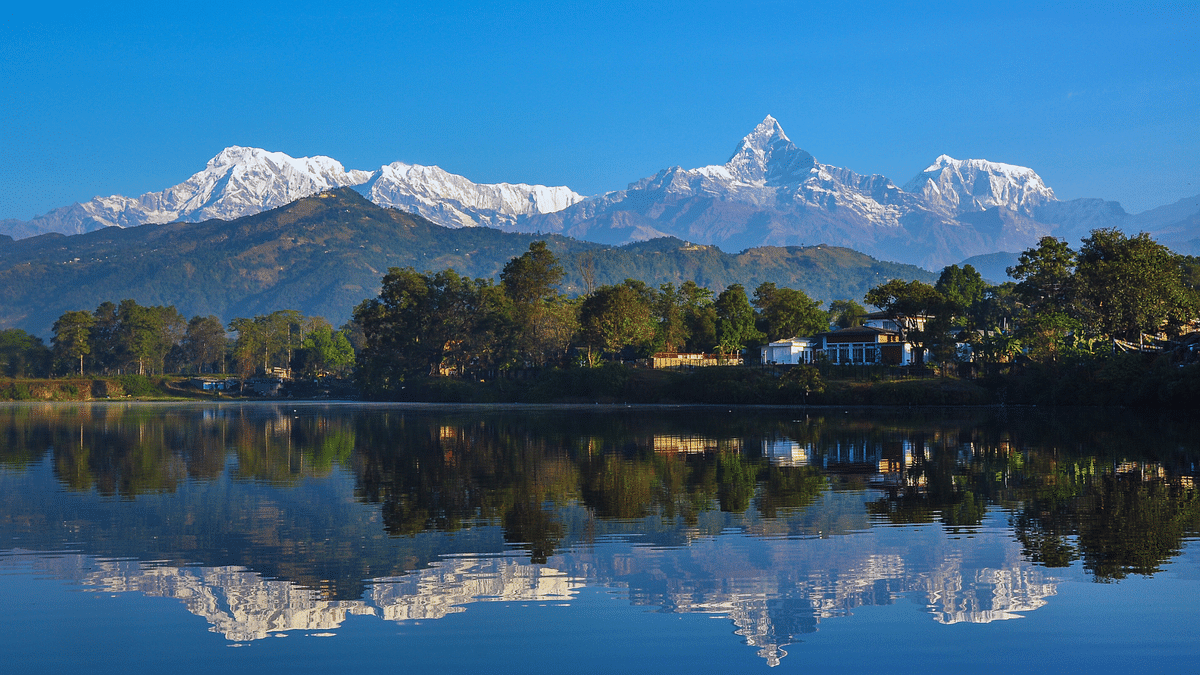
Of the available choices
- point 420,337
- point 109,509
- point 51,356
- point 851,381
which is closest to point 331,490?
point 109,509

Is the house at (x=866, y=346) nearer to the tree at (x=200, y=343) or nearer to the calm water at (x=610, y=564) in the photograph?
the calm water at (x=610, y=564)

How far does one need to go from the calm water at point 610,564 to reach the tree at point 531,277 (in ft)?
310

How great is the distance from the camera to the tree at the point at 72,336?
170000 millimetres

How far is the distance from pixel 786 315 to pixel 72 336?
125 metres

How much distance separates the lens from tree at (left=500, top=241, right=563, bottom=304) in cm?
13288

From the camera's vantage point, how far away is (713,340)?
429 ft

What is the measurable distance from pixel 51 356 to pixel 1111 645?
192m

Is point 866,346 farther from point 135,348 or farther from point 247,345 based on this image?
point 135,348

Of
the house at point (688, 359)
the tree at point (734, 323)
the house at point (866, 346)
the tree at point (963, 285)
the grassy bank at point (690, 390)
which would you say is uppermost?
the tree at point (963, 285)

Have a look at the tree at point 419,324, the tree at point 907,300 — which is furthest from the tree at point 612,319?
the tree at point 907,300

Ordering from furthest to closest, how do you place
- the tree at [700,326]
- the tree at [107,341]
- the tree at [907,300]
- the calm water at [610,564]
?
the tree at [107,341], the tree at [700,326], the tree at [907,300], the calm water at [610,564]

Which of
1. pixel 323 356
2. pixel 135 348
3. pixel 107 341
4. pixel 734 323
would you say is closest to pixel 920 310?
pixel 734 323

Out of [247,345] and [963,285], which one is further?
[247,345]

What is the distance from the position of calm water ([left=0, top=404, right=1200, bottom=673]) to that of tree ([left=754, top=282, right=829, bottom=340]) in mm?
92919
